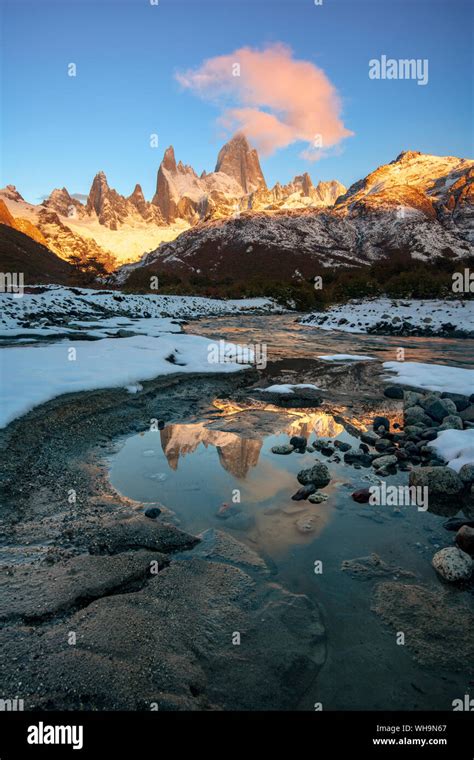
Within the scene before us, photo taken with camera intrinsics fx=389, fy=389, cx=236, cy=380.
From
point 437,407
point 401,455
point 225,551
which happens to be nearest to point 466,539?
point 401,455

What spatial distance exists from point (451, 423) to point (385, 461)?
222cm

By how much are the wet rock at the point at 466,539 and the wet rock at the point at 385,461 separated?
69.1 inches

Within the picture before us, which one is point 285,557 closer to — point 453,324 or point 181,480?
point 181,480

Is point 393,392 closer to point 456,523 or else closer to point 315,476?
point 315,476

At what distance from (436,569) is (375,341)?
19651 millimetres

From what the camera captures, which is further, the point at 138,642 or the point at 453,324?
the point at 453,324

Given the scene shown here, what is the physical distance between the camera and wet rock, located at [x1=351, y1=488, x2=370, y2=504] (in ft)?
15.6

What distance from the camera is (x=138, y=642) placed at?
2623mm

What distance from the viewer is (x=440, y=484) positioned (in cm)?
505

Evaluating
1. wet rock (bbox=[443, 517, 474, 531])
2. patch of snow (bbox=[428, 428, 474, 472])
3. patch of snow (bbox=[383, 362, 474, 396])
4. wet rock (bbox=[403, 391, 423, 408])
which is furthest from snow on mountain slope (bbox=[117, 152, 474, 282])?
wet rock (bbox=[443, 517, 474, 531])

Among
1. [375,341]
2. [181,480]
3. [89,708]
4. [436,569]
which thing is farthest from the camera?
[375,341]

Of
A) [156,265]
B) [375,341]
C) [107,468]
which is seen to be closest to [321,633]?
[107,468]

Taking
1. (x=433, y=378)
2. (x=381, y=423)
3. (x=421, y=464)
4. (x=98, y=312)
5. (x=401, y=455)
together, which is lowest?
(x=421, y=464)

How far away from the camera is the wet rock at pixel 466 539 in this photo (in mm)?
3877
